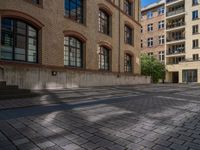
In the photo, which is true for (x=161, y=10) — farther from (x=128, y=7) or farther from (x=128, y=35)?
(x=128, y=35)

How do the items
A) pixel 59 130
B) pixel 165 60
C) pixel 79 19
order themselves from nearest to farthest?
pixel 59 130
pixel 79 19
pixel 165 60

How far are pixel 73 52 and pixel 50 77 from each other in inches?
154

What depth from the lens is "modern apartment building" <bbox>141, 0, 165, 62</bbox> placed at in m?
41.7

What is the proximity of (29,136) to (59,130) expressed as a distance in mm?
592

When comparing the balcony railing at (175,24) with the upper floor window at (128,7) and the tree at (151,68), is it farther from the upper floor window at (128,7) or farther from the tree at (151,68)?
the upper floor window at (128,7)

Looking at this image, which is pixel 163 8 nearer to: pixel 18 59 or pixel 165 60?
pixel 165 60

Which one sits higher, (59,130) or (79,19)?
(79,19)

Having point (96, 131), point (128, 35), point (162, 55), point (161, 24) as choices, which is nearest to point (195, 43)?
point (162, 55)

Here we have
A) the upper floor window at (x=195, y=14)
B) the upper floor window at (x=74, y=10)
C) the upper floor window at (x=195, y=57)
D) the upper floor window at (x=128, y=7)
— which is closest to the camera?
the upper floor window at (x=74, y=10)

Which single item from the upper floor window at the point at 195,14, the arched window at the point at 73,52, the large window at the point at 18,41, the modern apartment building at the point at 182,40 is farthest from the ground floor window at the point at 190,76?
the large window at the point at 18,41

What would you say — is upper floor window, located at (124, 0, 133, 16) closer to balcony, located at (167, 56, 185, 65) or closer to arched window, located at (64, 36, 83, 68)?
arched window, located at (64, 36, 83, 68)

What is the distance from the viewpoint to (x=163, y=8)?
41875mm

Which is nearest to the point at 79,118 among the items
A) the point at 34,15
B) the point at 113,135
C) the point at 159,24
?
the point at 113,135

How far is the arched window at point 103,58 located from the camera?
58.4 ft
